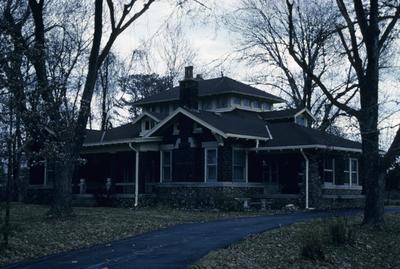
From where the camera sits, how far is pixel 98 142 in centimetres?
3444

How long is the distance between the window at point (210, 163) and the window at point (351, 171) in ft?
25.4

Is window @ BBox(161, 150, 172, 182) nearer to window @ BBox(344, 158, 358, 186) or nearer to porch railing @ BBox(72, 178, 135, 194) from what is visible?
porch railing @ BBox(72, 178, 135, 194)

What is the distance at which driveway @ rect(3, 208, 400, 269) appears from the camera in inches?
526

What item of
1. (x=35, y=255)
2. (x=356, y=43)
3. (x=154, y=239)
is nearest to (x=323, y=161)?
(x=356, y=43)

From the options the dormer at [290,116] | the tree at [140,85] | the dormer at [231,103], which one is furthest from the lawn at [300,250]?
the tree at [140,85]

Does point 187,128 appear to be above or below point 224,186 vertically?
above

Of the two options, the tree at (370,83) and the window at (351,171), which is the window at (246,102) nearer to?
the window at (351,171)

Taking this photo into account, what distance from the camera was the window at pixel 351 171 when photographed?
32919mm

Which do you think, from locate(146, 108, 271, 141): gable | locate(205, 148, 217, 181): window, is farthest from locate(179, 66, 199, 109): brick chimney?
locate(205, 148, 217, 181): window

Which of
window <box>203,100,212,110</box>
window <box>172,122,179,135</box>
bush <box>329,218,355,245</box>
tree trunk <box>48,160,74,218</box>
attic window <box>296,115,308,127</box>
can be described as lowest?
bush <box>329,218,355,245</box>

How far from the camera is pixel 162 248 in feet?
51.1

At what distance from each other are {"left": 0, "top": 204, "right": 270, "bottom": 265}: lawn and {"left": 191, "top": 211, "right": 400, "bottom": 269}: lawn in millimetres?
4323

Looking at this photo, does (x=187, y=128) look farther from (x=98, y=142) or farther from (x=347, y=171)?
(x=347, y=171)

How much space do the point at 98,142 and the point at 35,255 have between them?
64.0 ft
